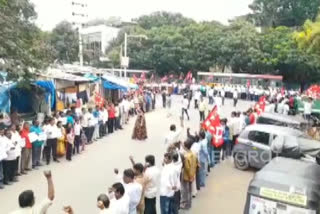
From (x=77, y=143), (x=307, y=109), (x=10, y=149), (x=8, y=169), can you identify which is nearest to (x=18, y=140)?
(x=10, y=149)

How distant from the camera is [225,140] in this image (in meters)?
14.5

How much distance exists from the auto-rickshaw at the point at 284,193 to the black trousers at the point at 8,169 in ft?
23.0

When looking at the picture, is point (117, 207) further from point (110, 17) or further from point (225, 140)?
point (110, 17)

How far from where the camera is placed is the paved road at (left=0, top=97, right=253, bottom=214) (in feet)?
32.3

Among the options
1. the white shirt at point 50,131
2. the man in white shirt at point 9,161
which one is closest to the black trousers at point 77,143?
the white shirt at point 50,131

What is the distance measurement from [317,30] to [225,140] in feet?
50.6

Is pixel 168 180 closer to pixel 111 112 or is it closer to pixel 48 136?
pixel 48 136

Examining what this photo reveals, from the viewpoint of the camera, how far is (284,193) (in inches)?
228

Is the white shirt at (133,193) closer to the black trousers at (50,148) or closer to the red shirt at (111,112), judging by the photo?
the black trousers at (50,148)

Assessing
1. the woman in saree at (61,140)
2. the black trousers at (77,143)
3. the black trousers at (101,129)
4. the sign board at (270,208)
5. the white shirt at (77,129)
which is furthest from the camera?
the black trousers at (101,129)

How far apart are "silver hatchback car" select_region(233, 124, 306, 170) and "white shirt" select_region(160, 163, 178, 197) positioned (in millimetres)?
5467

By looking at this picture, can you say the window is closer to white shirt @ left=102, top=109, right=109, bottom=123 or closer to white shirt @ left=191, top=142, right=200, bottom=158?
white shirt @ left=191, top=142, right=200, bottom=158

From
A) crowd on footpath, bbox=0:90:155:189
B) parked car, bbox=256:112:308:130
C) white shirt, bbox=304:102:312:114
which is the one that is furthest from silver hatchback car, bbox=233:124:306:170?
white shirt, bbox=304:102:312:114

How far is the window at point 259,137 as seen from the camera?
12.9m
